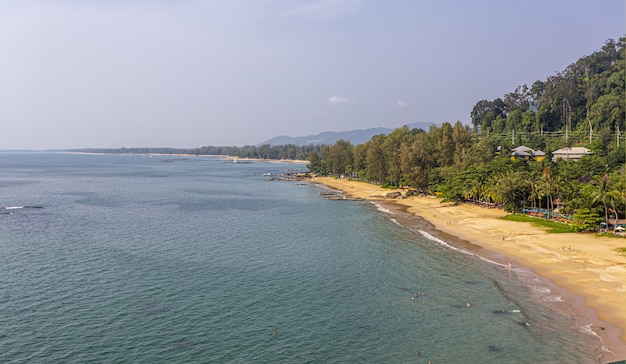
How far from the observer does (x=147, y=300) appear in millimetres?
43219

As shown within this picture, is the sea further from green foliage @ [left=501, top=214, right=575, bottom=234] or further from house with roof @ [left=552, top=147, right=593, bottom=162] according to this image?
house with roof @ [left=552, top=147, right=593, bottom=162]

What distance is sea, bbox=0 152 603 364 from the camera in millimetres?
33281

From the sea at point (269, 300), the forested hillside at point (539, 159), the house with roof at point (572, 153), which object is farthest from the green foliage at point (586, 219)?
the house with roof at point (572, 153)

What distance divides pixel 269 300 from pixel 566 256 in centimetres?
3732

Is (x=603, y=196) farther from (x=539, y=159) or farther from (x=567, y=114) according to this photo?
(x=567, y=114)

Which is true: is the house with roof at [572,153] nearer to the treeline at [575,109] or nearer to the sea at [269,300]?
the treeline at [575,109]

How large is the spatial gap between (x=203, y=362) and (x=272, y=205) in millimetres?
82895

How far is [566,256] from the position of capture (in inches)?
2156

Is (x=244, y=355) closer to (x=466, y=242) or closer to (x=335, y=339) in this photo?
(x=335, y=339)

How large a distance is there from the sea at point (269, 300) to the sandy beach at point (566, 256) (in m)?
1.86

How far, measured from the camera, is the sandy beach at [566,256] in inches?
1496

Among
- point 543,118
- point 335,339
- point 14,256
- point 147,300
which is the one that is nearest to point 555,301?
point 335,339

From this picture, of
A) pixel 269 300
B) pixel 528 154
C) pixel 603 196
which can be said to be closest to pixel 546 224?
pixel 603 196

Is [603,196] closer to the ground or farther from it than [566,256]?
farther from it
